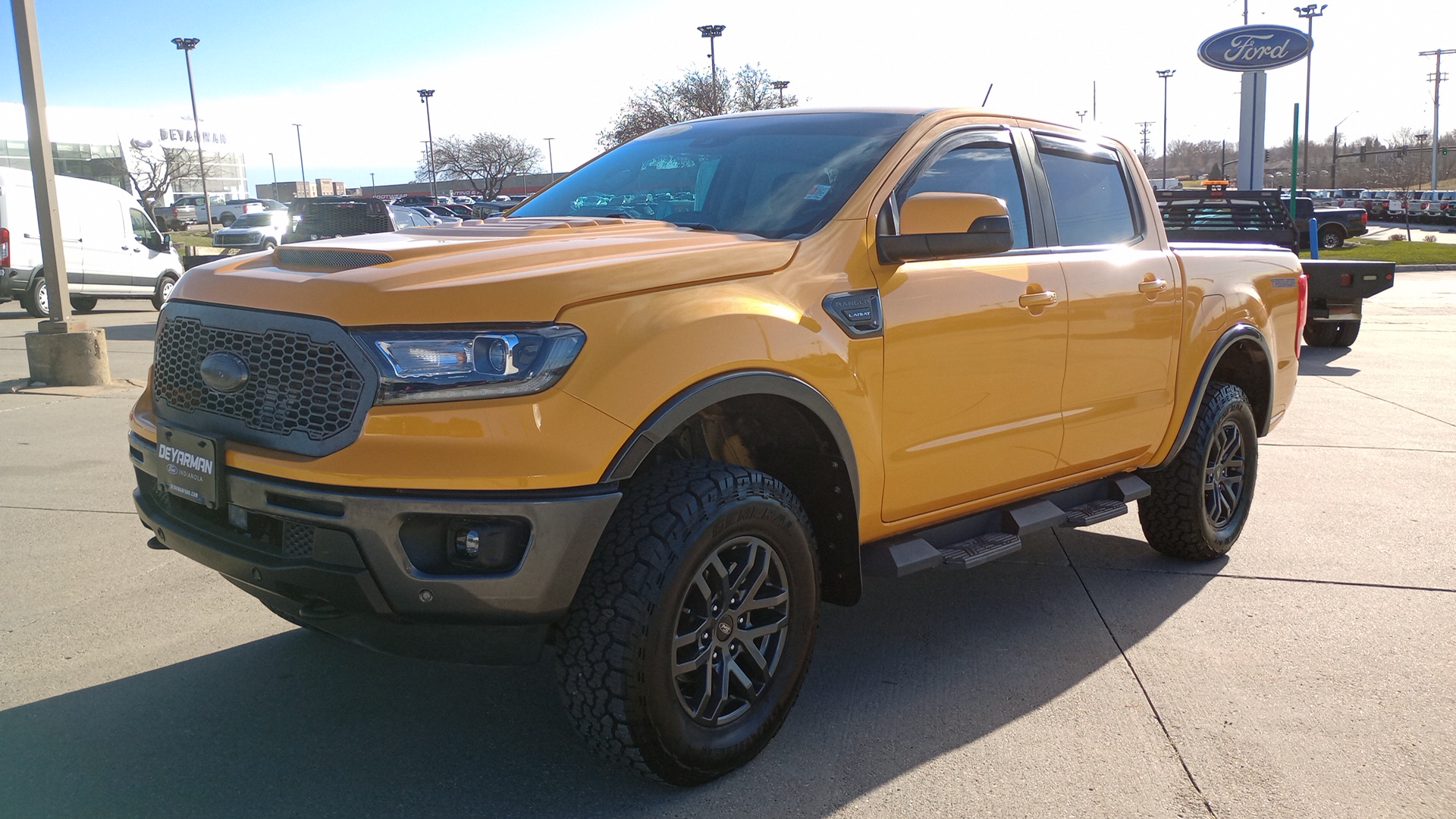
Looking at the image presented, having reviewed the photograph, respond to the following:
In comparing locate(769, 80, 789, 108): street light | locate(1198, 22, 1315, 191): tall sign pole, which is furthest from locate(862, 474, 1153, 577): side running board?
locate(769, 80, 789, 108): street light

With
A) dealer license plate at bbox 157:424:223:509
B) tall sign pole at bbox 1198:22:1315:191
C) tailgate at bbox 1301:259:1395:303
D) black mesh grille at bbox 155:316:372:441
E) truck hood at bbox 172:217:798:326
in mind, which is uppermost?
tall sign pole at bbox 1198:22:1315:191

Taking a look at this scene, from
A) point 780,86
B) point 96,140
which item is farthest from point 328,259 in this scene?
point 96,140

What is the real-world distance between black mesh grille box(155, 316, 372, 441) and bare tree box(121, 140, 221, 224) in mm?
66169

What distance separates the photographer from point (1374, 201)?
2311 inches

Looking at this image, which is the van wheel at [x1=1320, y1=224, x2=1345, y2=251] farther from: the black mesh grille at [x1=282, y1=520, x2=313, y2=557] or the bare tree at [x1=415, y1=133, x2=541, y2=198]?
the bare tree at [x1=415, y1=133, x2=541, y2=198]

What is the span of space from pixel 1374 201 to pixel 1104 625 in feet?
210

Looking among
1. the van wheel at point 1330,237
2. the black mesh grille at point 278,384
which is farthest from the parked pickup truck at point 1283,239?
the van wheel at point 1330,237

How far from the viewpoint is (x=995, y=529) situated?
162 inches

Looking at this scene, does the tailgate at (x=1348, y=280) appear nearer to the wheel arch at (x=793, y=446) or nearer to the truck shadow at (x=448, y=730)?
the truck shadow at (x=448, y=730)

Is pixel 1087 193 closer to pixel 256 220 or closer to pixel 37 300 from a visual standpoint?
pixel 37 300

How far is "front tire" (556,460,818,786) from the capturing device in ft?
9.07

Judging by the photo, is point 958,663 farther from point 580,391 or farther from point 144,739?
point 144,739

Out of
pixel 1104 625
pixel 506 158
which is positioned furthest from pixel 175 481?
pixel 506 158

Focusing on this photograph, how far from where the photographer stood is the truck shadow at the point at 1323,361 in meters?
11.2
